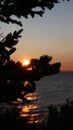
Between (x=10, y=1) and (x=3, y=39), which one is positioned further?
(x=10, y=1)

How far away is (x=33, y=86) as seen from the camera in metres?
3.50

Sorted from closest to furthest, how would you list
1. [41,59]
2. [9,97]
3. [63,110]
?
[41,59] < [9,97] < [63,110]

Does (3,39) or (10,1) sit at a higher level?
(10,1)

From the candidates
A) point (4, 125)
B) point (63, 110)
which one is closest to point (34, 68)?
point (4, 125)

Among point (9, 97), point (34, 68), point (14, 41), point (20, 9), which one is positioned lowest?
point (9, 97)

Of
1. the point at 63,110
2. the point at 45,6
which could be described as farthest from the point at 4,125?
the point at 45,6

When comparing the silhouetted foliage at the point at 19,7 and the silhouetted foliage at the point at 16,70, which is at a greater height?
the silhouetted foliage at the point at 19,7

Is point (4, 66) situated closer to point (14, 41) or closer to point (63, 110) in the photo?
point (14, 41)

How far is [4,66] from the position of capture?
3.62 meters

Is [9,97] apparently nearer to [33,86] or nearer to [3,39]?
[33,86]

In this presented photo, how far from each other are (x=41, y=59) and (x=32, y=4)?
109 centimetres

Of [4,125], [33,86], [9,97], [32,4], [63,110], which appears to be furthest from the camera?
[63,110]

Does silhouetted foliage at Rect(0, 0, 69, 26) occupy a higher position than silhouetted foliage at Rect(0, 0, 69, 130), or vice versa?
silhouetted foliage at Rect(0, 0, 69, 26)

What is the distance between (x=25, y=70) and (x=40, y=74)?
0.22 m
